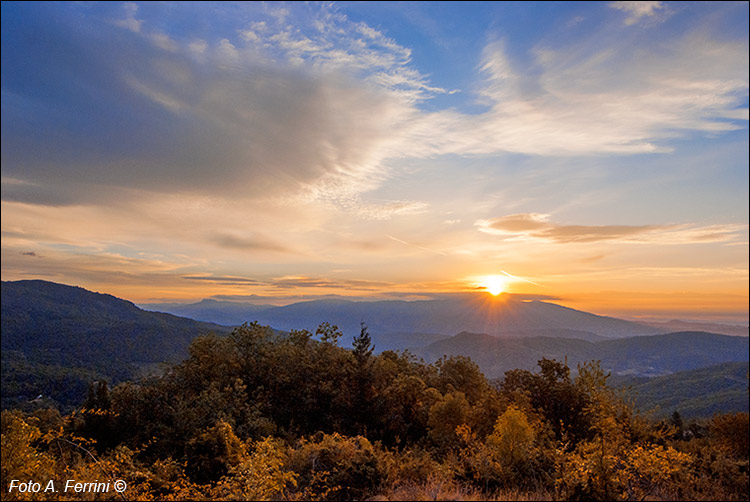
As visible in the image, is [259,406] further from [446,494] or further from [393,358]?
[446,494]

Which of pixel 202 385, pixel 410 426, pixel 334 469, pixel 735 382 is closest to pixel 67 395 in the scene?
pixel 202 385

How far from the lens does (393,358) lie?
33.4 metres

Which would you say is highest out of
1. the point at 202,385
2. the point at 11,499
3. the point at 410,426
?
the point at 11,499

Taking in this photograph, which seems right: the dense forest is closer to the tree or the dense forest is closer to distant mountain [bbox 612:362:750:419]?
the tree

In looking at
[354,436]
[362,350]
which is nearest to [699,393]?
[362,350]

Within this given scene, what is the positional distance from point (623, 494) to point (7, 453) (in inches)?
568

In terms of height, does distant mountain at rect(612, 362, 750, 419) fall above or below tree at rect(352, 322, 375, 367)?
below

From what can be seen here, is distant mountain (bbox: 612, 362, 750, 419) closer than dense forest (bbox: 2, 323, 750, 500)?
No

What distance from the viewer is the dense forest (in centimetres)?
1003

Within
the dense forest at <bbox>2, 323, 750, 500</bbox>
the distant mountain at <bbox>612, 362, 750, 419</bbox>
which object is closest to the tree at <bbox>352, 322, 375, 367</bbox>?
the dense forest at <bbox>2, 323, 750, 500</bbox>

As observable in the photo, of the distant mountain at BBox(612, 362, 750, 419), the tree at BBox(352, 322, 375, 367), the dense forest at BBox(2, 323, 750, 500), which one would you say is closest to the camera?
the dense forest at BBox(2, 323, 750, 500)

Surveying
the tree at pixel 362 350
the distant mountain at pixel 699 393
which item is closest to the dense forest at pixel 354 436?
the tree at pixel 362 350

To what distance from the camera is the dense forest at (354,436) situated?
32.9ft

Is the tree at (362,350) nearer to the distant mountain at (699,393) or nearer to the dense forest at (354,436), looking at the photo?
the dense forest at (354,436)
